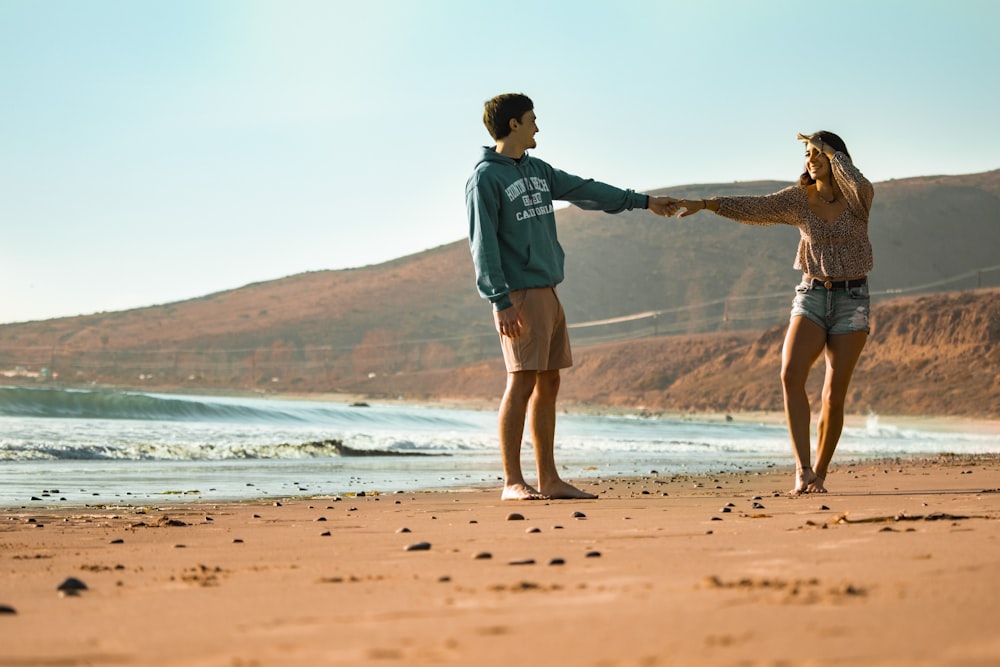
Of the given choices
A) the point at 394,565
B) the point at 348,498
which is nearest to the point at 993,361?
the point at 348,498

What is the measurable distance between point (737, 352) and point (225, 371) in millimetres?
Result: 39984

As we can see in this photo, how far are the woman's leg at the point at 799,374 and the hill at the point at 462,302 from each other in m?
71.6

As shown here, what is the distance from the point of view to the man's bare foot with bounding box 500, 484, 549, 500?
6078mm

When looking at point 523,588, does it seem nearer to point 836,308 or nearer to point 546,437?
point 546,437

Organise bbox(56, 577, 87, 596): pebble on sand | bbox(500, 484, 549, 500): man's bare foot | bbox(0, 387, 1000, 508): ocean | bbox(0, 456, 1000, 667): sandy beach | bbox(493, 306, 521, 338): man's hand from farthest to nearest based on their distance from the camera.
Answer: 1. bbox(0, 387, 1000, 508): ocean
2. bbox(500, 484, 549, 500): man's bare foot
3. bbox(493, 306, 521, 338): man's hand
4. bbox(56, 577, 87, 596): pebble on sand
5. bbox(0, 456, 1000, 667): sandy beach

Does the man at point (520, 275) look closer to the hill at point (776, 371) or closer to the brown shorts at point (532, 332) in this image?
the brown shorts at point (532, 332)

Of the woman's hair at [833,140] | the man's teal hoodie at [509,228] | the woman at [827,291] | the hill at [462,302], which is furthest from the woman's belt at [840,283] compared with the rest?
the hill at [462,302]

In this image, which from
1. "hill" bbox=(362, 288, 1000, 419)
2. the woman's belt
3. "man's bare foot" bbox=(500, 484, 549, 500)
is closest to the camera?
"man's bare foot" bbox=(500, 484, 549, 500)

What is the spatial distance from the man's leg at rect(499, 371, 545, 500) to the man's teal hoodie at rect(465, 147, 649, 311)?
42 cm

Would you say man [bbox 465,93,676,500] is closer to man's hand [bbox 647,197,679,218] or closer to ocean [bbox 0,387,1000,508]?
man's hand [bbox 647,197,679,218]

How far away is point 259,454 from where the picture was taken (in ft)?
43.5

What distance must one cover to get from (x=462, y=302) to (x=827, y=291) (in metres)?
86.1

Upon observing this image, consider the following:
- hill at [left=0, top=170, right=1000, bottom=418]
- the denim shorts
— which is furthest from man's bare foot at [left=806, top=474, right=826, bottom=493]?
hill at [left=0, top=170, right=1000, bottom=418]

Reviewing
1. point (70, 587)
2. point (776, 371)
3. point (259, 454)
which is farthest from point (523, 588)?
point (776, 371)
